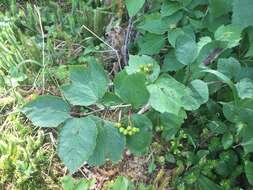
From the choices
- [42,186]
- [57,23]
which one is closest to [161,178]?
[42,186]

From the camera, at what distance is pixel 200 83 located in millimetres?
1160

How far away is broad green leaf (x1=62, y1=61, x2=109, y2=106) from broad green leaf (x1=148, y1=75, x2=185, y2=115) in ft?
0.40

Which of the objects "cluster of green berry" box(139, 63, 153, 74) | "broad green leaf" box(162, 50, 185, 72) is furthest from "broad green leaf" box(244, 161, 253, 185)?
"cluster of green berry" box(139, 63, 153, 74)

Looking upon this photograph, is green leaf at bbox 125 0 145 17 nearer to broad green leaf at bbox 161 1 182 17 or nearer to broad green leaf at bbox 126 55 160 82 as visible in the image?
broad green leaf at bbox 161 1 182 17

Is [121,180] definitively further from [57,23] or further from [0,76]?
[57,23]

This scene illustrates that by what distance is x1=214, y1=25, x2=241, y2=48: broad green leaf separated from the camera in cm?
129

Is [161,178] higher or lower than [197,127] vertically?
lower

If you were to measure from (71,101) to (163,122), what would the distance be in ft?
1.26

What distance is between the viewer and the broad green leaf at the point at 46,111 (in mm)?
958

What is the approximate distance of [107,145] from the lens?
101 centimetres

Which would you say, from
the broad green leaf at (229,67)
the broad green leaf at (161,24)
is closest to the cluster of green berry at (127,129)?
the broad green leaf at (229,67)

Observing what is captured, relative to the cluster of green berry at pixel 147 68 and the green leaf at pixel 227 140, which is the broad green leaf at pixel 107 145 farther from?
the green leaf at pixel 227 140

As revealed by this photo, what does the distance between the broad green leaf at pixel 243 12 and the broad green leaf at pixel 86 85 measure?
465 mm

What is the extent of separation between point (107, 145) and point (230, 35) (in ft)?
1.83
